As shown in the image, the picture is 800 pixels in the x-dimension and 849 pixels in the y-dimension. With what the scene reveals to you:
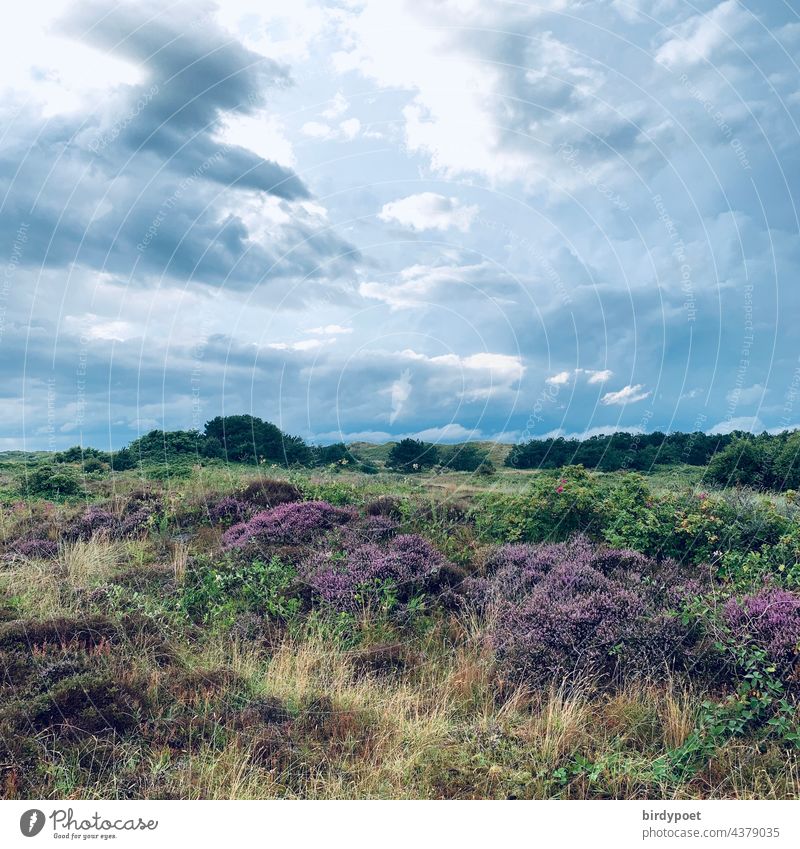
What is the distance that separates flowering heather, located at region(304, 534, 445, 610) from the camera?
29.3ft

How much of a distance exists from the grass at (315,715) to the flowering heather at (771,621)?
756 millimetres

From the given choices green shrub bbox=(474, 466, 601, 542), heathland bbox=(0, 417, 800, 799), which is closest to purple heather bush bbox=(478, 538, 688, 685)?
heathland bbox=(0, 417, 800, 799)

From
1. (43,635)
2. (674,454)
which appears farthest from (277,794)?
(674,454)

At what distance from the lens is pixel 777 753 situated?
216 inches

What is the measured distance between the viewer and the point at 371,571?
9.41m

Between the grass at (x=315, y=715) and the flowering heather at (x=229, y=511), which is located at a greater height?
the flowering heather at (x=229, y=511)

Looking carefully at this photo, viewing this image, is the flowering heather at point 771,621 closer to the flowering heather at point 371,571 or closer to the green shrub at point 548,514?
the green shrub at point 548,514

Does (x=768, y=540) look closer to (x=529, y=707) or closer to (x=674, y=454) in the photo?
(x=529, y=707)

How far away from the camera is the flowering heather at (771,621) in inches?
255

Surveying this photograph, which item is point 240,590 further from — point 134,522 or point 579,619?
point 134,522

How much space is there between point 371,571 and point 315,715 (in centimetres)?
333

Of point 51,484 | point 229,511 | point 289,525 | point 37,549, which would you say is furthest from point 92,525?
point 51,484

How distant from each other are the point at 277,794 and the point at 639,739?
331 centimetres

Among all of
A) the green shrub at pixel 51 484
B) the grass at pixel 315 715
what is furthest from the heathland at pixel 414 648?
the green shrub at pixel 51 484
